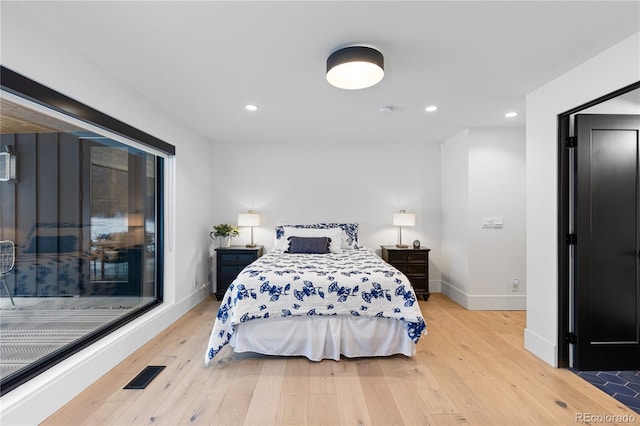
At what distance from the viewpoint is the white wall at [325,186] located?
4.93m

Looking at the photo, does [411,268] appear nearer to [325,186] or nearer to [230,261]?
[325,186]

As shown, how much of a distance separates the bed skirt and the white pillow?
5.23ft

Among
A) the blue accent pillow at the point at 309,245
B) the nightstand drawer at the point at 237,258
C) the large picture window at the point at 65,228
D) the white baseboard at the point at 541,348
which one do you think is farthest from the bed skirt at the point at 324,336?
the nightstand drawer at the point at 237,258

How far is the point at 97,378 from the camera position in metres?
2.33

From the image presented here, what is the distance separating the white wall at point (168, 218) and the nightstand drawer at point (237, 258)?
347mm

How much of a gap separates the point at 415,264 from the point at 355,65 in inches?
125

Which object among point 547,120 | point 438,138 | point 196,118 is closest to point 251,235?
point 196,118

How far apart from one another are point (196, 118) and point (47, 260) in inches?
81.3

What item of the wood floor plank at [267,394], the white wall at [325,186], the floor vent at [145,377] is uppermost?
the white wall at [325,186]

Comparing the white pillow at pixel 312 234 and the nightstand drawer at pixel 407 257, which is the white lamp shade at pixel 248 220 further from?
the nightstand drawer at pixel 407 257

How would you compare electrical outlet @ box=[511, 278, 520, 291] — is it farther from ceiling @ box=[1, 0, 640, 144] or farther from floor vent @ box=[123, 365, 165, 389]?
floor vent @ box=[123, 365, 165, 389]

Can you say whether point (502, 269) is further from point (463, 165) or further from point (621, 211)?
point (621, 211)

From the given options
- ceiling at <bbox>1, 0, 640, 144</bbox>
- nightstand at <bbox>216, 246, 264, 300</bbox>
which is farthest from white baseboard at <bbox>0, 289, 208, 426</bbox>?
ceiling at <bbox>1, 0, 640, 144</bbox>

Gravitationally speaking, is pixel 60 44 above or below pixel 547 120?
above
